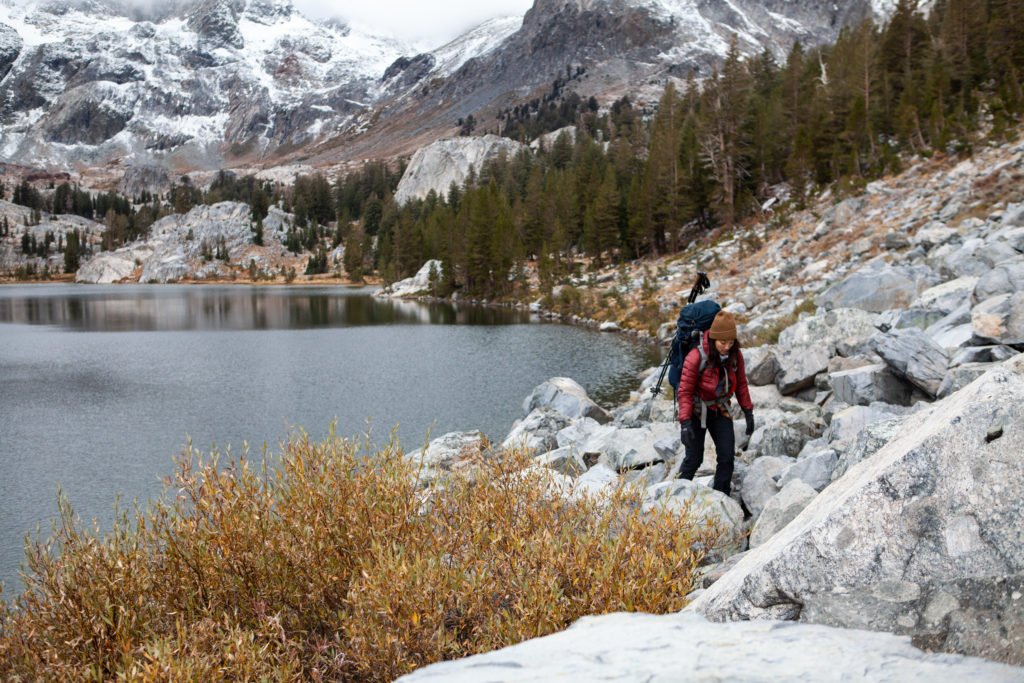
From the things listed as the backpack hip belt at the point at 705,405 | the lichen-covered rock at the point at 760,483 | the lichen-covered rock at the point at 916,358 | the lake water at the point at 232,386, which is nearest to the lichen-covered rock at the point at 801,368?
the lichen-covered rock at the point at 916,358

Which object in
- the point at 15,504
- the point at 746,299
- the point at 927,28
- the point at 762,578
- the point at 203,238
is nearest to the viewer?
the point at 762,578

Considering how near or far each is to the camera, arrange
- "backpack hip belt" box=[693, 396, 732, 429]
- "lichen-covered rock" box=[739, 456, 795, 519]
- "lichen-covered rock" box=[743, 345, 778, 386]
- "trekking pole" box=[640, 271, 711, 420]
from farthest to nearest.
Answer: "lichen-covered rock" box=[743, 345, 778, 386] < "trekking pole" box=[640, 271, 711, 420] < "backpack hip belt" box=[693, 396, 732, 429] < "lichen-covered rock" box=[739, 456, 795, 519]

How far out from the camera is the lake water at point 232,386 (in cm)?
1822

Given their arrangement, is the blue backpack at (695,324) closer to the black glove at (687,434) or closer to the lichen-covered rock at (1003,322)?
the black glove at (687,434)

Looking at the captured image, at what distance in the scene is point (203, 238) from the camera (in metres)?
156

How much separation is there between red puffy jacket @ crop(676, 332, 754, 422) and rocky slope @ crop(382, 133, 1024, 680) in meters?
1.17

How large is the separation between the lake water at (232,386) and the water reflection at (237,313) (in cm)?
84

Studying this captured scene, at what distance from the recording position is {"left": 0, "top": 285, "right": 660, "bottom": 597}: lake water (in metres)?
18.2

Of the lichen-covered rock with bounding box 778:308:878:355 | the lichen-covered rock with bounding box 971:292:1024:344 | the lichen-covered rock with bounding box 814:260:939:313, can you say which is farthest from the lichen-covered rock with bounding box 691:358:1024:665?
the lichen-covered rock with bounding box 814:260:939:313

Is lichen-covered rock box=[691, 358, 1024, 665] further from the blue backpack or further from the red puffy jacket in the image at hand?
the blue backpack

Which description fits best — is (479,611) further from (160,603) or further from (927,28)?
(927,28)

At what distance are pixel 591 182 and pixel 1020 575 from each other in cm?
7928

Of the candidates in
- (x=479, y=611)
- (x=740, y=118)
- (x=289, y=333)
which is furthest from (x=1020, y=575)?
(x=740, y=118)

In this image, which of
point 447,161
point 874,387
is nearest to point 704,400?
point 874,387
